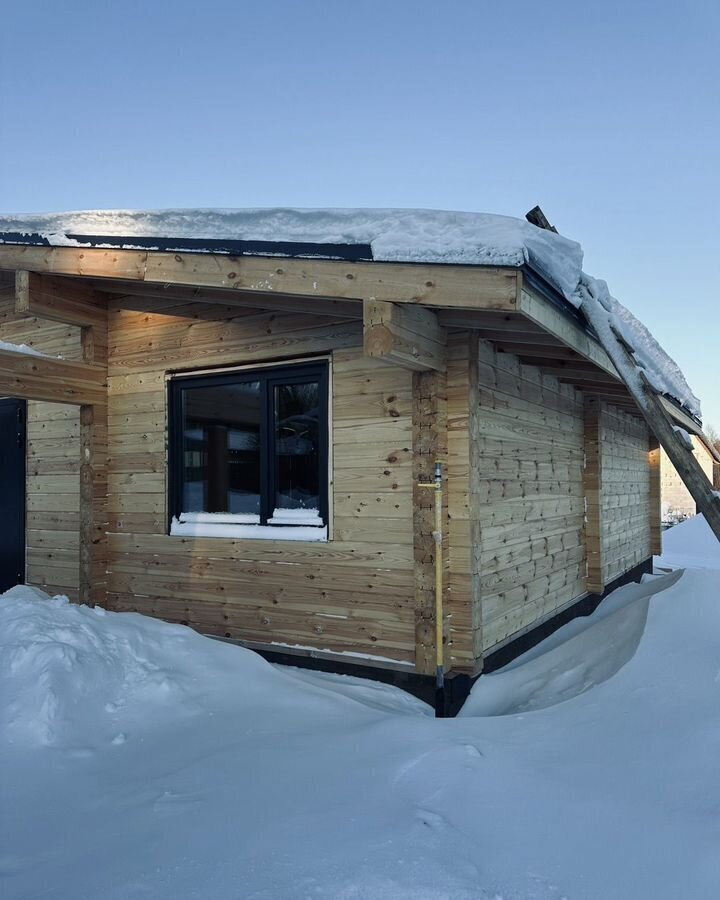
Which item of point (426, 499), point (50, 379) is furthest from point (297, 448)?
point (50, 379)

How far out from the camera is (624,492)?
31.2 ft

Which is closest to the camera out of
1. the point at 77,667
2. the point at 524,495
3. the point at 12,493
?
the point at 77,667

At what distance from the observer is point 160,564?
19.0ft

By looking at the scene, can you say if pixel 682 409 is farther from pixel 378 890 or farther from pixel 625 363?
pixel 378 890

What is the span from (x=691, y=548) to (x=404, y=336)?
560 inches

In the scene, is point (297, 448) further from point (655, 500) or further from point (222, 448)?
point (655, 500)

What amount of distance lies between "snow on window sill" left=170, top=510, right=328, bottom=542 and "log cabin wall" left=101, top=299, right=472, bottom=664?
6 cm

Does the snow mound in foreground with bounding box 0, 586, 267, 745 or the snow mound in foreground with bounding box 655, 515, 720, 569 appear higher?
the snow mound in foreground with bounding box 0, 586, 267, 745

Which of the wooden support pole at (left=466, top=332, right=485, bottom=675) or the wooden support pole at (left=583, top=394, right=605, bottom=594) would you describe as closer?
the wooden support pole at (left=466, top=332, right=485, bottom=675)

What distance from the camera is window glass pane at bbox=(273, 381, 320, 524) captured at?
5043 mm

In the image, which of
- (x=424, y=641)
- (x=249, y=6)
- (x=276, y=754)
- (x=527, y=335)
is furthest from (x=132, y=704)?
(x=249, y=6)

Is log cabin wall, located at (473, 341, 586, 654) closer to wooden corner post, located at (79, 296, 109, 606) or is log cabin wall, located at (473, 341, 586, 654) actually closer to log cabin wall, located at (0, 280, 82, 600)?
wooden corner post, located at (79, 296, 109, 606)

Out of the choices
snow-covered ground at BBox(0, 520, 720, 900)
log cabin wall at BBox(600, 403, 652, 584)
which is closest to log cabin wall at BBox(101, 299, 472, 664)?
snow-covered ground at BBox(0, 520, 720, 900)

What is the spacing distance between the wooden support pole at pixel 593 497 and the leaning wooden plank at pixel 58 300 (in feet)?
18.2
